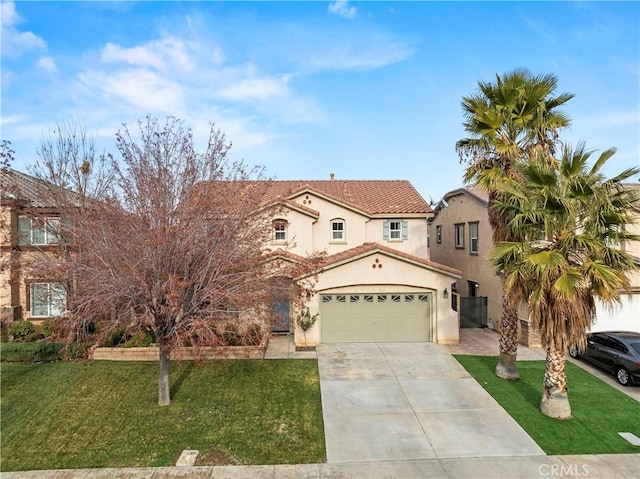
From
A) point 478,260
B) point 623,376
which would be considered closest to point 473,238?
point 478,260

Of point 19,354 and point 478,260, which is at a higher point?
point 478,260

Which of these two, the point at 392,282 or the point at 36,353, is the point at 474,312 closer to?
the point at 392,282

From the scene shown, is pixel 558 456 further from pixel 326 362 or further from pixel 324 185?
pixel 324 185

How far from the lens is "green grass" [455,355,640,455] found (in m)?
9.57

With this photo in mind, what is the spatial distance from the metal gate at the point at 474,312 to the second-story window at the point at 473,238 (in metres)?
2.70

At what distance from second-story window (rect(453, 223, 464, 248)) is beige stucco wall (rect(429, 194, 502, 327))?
0.91 ft

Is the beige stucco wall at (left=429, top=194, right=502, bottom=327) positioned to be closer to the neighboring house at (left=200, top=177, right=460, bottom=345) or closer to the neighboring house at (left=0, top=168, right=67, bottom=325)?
the neighboring house at (left=200, top=177, right=460, bottom=345)

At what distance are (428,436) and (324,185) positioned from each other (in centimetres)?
1903

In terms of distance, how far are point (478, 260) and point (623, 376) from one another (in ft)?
30.7

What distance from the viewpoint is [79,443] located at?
962 cm

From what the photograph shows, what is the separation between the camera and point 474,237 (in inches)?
873

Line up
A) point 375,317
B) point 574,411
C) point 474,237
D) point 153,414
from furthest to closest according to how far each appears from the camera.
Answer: point 474,237
point 375,317
point 574,411
point 153,414

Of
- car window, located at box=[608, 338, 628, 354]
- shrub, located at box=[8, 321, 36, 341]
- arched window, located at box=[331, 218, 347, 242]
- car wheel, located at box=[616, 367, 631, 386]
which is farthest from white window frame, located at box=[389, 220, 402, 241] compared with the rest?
shrub, located at box=[8, 321, 36, 341]

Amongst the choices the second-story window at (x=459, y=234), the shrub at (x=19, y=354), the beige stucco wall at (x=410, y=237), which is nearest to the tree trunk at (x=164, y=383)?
the shrub at (x=19, y=354)
